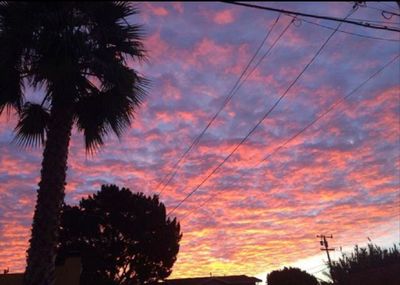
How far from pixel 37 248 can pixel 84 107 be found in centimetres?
428

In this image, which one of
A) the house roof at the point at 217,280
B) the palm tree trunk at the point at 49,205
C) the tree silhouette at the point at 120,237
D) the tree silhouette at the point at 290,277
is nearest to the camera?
the palm tree trunk at the point at 49,205

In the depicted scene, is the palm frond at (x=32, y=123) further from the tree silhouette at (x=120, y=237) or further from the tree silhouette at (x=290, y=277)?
the tree silhouette at (x=290, y=277)

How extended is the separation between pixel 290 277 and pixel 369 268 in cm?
972

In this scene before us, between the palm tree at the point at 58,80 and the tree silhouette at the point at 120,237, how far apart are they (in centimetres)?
2265

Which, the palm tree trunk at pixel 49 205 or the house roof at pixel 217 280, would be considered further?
the house roof at pixel 217 280

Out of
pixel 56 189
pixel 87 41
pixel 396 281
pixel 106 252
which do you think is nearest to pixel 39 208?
pixel 56 189

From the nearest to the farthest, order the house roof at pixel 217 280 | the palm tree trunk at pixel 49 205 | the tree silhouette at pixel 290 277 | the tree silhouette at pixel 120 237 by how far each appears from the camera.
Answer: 1. the palm tree trunk at pixel 49 205
2. the tree silhouette at pixel 120 237
3. the tree silhouette at pixel 290 277
4. the house roof at pixel 217 280

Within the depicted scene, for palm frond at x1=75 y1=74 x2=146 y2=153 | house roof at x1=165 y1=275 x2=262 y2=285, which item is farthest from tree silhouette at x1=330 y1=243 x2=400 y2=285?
palm frond at x1=75 y1=74 x2=146 y2=153

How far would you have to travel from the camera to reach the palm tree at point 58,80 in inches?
431

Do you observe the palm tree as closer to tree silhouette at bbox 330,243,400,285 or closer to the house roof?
tree silhouette at bbox 330,243,400,285

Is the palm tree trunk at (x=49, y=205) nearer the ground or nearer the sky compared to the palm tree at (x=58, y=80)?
nearer the ground

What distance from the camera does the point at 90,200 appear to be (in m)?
37.2

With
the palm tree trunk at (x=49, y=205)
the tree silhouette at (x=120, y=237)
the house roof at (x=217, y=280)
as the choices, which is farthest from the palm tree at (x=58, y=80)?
the house roof at (x=217, y=280)

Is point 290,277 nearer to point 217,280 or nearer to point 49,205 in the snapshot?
point 217,280
